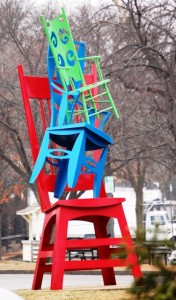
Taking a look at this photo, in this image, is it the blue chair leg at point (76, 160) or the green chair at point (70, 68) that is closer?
the blue chair leg at point (76, 160)

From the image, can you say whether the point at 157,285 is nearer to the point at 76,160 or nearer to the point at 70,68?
the point at 76,160

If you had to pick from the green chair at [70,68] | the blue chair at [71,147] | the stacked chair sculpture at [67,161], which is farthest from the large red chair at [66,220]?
the green chair at [70,68]

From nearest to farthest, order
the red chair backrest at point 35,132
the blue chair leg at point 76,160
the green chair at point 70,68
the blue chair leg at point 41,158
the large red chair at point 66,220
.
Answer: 1. the large red chair at point 66,220
2. the blue chair leg at point 76,160
3. the blue chair leg at point 41,158
4. the red chair backrest at point 35,132
5. the green chair at point 70,68

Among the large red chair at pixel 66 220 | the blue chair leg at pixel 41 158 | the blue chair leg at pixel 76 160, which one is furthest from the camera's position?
the blue chair leg at pixel 41 158

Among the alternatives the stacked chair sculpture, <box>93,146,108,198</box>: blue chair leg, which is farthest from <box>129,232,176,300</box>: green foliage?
<box>93,146,108,198</box>: blue chair leg

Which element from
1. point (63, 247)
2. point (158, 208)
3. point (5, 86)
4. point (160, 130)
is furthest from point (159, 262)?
point (158, 208)

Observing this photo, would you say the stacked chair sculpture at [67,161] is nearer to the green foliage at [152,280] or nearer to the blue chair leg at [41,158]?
the blue chair leg at [41,158]

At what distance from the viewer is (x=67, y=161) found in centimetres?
1664

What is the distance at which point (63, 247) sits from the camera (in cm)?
1533

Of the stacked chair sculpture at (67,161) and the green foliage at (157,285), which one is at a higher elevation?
the stacked chair sculpture at (67,161)

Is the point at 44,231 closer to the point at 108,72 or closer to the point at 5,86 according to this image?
the point at 108,72

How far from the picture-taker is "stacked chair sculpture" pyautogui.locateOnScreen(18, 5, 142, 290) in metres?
15.4

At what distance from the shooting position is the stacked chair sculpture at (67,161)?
608 inches

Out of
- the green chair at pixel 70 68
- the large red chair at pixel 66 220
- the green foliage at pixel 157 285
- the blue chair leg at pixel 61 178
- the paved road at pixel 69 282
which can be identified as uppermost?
the green chair at pixel 70 68
